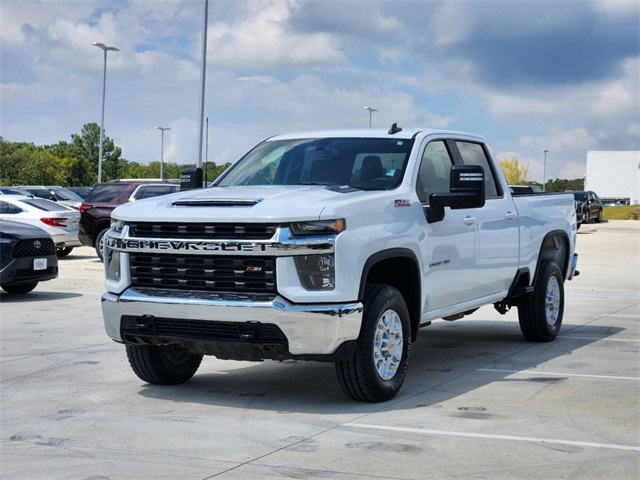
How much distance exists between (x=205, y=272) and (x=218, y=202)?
0.53m

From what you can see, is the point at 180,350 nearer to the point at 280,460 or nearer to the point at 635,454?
the point at 280,460

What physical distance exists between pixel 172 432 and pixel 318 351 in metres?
1.12

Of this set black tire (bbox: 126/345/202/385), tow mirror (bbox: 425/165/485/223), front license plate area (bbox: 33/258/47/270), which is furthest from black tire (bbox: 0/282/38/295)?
tow mirror (bbox: 425/165/485/223)

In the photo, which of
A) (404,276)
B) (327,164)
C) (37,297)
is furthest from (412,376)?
(37,297)

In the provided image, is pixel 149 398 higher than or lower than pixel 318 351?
lower

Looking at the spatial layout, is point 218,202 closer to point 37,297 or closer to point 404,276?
point 404,276

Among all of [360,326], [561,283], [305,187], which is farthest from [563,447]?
[561,283]

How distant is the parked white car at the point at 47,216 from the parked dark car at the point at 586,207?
81.4 feet

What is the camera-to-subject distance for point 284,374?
875 centimetres

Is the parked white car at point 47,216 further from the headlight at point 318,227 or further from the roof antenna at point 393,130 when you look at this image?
the headlight at point 318,227

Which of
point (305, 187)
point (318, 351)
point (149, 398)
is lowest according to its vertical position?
point (149, 398)

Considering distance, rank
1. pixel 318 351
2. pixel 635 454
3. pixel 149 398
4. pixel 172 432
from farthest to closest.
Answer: pixel 149 398, pixel 318 351, pixel 172 432, pixel 635 454

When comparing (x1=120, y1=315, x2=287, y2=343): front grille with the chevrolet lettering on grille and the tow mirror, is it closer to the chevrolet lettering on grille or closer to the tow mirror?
the chevrolet lettering on grille

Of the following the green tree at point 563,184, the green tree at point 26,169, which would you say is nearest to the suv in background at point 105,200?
the green tree at point 26,169
